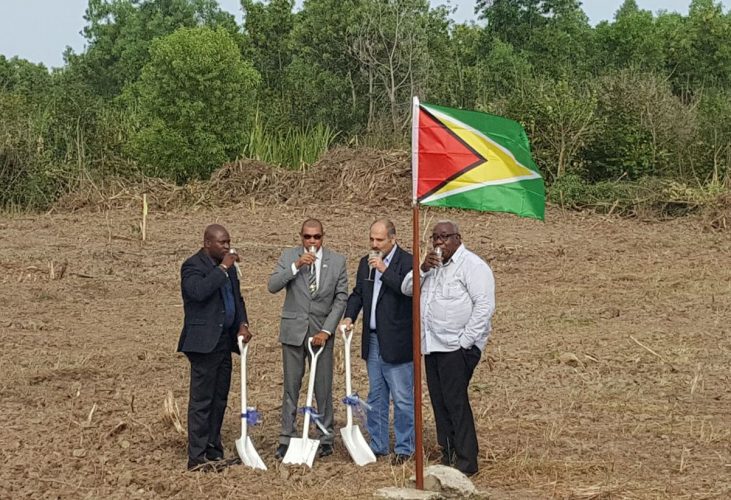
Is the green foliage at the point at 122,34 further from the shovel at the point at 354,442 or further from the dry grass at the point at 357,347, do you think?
the shovel at the point at 354,442

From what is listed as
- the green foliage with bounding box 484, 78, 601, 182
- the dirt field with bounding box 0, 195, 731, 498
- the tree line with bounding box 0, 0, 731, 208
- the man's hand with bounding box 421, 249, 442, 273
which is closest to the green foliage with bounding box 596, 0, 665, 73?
the tree line with bounding box 0, 0, 731, 208

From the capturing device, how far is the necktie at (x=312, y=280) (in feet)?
26.6

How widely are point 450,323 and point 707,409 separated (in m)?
3.05

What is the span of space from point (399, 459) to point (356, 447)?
1.07 ft

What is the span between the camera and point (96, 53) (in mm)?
47062

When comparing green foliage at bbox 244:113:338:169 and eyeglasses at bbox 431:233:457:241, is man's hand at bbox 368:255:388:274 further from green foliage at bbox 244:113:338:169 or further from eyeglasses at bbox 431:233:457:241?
green foliage at bbox 244:113:338:169

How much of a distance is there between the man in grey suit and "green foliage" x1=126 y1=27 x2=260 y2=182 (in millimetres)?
14559

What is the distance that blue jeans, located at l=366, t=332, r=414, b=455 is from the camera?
797cm

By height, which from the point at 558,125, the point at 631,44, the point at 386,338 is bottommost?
the point at 386,338

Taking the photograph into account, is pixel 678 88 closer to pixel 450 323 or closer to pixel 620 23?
pixel 620 23

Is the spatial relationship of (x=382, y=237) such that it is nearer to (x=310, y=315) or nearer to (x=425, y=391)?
(x=310, y=315)

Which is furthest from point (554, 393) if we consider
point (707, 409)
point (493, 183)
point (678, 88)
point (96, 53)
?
point (96, 53)

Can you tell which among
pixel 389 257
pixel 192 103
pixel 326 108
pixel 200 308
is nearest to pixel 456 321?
pixel 389 257

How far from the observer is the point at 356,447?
7906 mm
